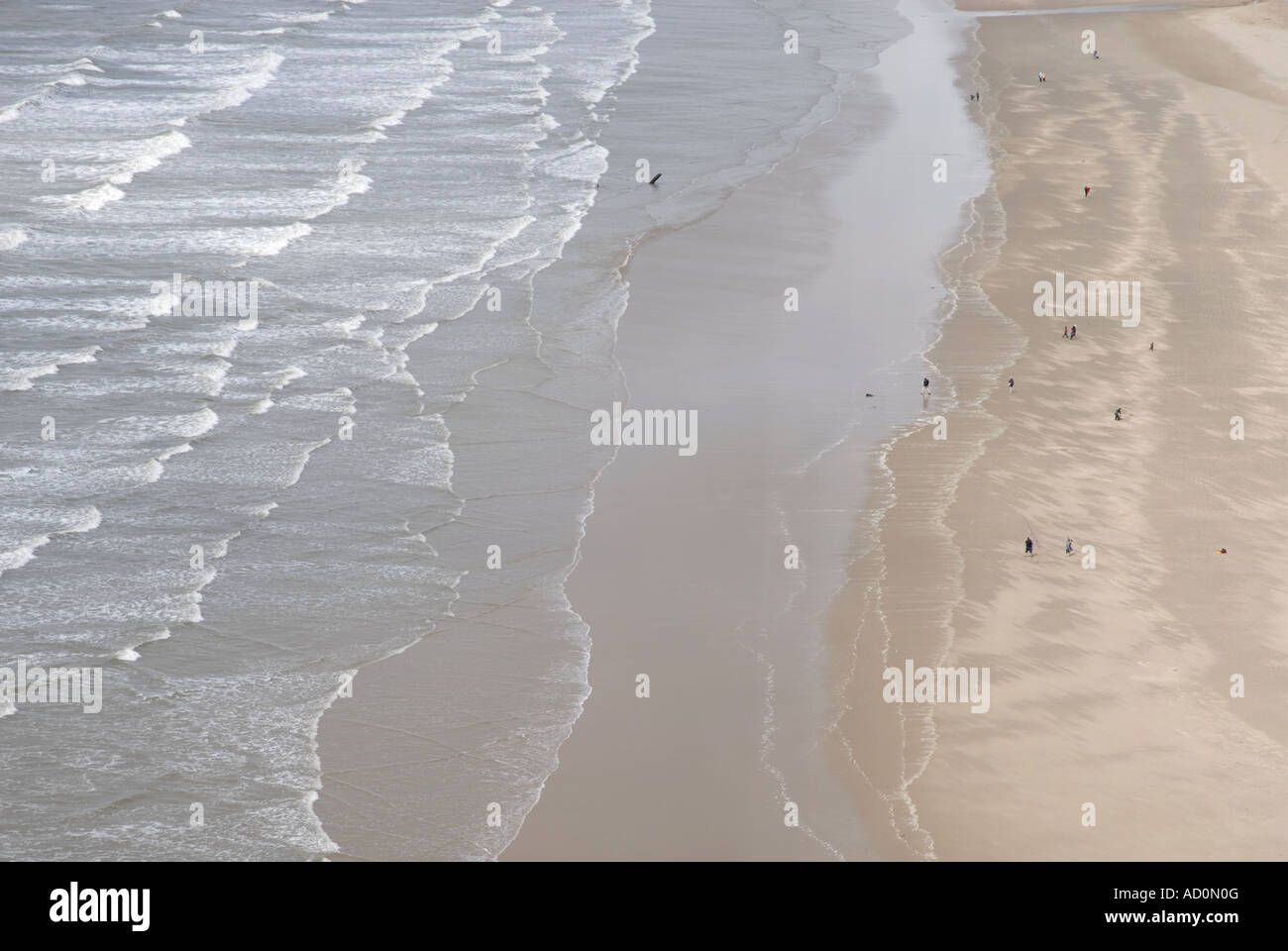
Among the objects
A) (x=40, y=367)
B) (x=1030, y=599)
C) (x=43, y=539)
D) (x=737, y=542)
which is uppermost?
(x=40, y=367)

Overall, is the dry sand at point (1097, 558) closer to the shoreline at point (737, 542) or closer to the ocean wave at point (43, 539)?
the shoreline at point (737, 542)

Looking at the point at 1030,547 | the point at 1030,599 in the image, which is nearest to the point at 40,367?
the point at 1030,547

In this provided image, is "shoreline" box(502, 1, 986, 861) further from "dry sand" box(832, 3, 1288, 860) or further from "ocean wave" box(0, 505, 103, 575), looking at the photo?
"ocean wave" box(0, 505, 103, 575)

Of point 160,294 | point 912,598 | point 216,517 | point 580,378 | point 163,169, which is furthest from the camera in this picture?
point 163,169

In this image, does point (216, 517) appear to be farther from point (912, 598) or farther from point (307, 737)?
point (912, 598)

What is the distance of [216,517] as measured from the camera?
16.4 meters

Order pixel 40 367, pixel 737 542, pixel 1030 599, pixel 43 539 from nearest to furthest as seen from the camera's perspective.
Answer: pixel 1030 599 → pixel 43 539 → pixel 737 542 → pixel 40 367

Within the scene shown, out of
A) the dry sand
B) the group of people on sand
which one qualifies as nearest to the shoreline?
the dry sand

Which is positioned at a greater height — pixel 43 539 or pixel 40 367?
pixel 40 367

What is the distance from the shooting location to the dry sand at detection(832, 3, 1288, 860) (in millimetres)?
12227

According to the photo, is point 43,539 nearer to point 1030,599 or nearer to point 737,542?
point 737,542

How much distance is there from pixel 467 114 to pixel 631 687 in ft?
73.6

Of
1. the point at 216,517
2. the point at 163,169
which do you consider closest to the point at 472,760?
the point at 216,517

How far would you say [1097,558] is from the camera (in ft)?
51.5
